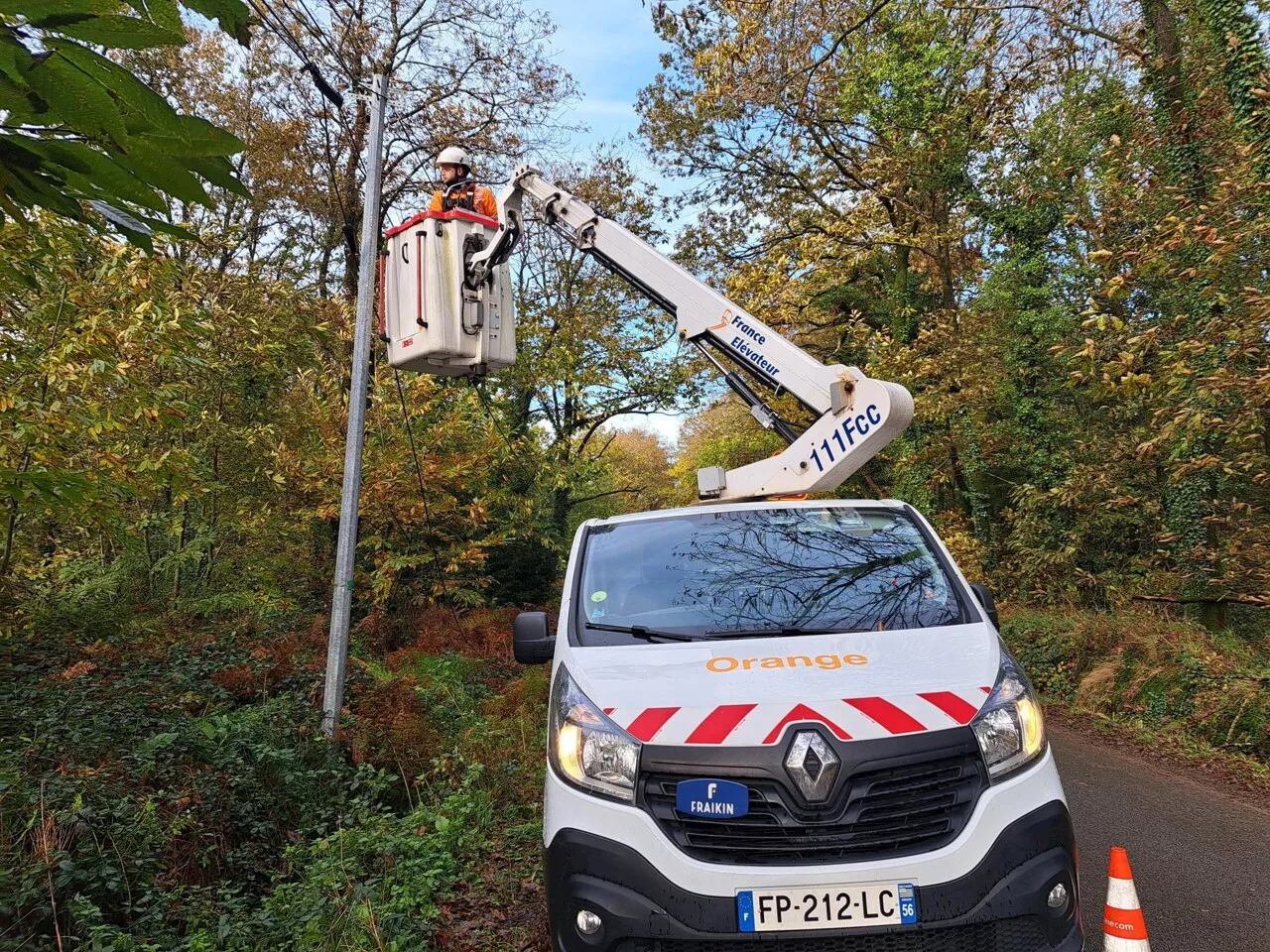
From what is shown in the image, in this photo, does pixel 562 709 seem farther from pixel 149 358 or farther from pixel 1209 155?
pixel 1209 155

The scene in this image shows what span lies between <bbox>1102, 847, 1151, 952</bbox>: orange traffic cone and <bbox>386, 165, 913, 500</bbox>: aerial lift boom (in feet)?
9.17

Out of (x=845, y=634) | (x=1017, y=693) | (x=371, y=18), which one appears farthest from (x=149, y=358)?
(x=371, y=18)

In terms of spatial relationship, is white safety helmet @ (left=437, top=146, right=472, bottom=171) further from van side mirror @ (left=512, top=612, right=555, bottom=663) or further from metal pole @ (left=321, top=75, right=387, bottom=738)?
van side mirror @ (left=512, top=612, right=555, bottom=663)

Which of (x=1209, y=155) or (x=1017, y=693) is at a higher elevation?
(x=1209, y=155)

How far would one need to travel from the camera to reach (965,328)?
12984 millimetres

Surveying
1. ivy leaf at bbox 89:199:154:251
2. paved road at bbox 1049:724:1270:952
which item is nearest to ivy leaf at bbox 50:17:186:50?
ivy leaf at bbox 89:199:154:251

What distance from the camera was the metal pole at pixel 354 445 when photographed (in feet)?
19.9

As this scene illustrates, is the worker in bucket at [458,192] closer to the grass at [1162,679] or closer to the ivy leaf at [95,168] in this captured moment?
the ivy leaf at [95,168]

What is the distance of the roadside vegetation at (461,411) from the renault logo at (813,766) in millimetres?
1747

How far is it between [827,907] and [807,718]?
56cm

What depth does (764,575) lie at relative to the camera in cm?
360

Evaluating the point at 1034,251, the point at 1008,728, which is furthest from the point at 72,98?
the point at 1034,251

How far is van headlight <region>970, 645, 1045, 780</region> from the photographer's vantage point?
2.57 metres

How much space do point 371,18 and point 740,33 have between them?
21.4 feet
